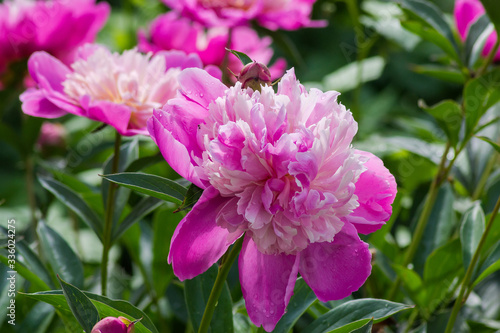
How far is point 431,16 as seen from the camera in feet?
2.51

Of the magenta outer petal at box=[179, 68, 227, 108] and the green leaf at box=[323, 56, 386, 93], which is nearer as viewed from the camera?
the magenta outer petal at box=[179, 68, 227, 108]

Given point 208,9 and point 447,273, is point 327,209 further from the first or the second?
point 208,9

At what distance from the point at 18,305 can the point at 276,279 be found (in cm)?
46

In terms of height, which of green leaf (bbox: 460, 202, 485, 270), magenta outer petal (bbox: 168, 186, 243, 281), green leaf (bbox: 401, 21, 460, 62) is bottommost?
green leaf (bbox: 460, 202, 485, 270)

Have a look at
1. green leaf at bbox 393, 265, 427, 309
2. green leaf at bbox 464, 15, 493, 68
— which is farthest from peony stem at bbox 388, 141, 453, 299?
green leaf at bbox 464, 15, 493, 68

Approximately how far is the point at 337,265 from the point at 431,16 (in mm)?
464

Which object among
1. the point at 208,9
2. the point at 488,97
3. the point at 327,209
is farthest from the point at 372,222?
the point at 208,9

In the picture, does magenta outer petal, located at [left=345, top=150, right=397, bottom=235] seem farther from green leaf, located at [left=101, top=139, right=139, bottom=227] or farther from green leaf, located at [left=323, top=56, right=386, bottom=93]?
green leaf, located at [left=323, top=56, right=386, bottom=93]

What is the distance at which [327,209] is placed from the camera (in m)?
0.40

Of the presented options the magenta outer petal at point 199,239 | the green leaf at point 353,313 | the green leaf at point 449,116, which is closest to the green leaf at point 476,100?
the green leaf at point 449,116

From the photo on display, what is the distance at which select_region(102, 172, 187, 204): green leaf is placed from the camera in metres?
0.44

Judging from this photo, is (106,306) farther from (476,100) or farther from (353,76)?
(353,76)

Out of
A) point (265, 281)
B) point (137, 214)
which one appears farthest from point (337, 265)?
point (137, 214)

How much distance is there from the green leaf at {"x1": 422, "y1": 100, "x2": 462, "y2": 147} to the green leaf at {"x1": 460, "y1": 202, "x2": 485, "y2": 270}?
10cm
